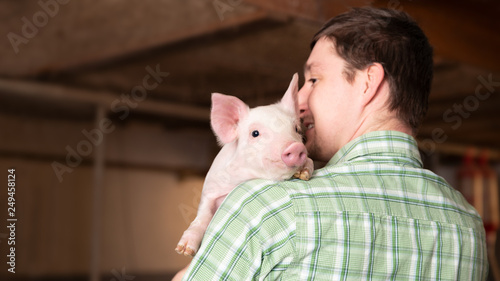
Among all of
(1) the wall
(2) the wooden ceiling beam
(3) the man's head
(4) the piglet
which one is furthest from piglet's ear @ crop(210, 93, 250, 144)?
(1) the wall

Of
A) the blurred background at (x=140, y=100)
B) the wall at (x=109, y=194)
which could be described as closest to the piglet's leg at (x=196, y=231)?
the blurred background at (x=140, y=100)

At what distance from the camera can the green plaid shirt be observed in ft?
2.13

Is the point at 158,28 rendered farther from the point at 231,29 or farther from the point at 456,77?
the point at 456,77

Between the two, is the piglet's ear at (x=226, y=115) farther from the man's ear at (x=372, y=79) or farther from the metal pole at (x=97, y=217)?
the metal pole at (x=97, y=217)

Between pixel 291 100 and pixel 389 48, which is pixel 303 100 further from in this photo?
pixel 389 48

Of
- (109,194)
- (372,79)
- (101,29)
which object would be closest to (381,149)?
(372,79)

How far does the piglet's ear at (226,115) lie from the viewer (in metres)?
0.85

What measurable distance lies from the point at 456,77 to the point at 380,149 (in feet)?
7.71

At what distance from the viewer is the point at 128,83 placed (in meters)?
3.02

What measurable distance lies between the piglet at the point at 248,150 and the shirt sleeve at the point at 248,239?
0.23 ft

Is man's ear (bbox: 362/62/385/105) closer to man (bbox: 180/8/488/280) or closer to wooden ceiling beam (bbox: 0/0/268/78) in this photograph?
man (bbox: 180/8/488/280)

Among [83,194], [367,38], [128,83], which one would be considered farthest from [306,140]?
[83,194]

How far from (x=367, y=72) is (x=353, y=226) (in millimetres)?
249

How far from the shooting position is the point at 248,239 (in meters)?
0.64
